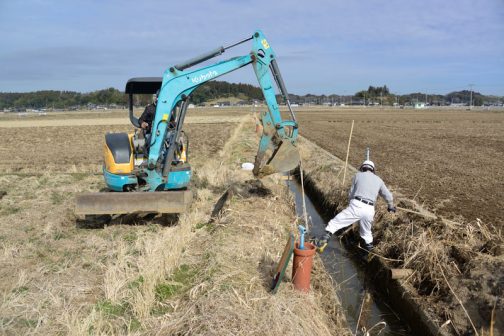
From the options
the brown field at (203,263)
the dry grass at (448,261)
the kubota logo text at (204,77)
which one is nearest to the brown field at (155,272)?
the brown field at (203,263)

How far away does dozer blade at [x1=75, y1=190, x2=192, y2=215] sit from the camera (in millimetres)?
7543

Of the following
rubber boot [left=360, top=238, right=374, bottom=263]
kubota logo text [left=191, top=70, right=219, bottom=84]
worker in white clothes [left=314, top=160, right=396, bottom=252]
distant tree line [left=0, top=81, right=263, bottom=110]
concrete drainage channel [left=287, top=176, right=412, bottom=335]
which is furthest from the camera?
distant tree line [left=0, top=81, right=263, bottom=110]

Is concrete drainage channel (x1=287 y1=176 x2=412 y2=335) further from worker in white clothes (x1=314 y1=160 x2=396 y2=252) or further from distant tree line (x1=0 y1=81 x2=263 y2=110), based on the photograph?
distant tree line (x1=0 y1=81 x2=263 y2=110)

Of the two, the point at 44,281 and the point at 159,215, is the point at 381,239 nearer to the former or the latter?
the point at 159,215

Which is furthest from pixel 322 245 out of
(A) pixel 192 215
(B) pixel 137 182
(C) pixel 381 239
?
(B) pixel 137 182

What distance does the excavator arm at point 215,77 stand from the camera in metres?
8.10

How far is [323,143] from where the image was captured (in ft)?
77.3

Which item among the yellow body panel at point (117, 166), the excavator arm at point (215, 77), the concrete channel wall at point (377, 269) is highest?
the excavator arm at point (215, 77)

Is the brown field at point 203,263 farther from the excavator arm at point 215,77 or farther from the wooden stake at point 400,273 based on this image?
the excavator arm at point 215,77

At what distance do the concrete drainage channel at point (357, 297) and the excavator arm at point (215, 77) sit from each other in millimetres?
1935

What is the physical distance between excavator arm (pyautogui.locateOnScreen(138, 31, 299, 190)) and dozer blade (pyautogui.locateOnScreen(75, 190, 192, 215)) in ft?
2.10

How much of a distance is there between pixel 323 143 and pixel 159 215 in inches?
626

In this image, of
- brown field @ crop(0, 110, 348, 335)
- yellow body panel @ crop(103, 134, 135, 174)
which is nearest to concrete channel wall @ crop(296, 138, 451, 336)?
brown field @ crop(0, 110, 348, 335)

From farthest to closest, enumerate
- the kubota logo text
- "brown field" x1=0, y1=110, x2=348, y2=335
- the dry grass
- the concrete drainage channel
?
A: the kubota logo text
the concrete drainage channel
the dry grass
"brown field" x1=0, y1=110, x2=348, y2=335
